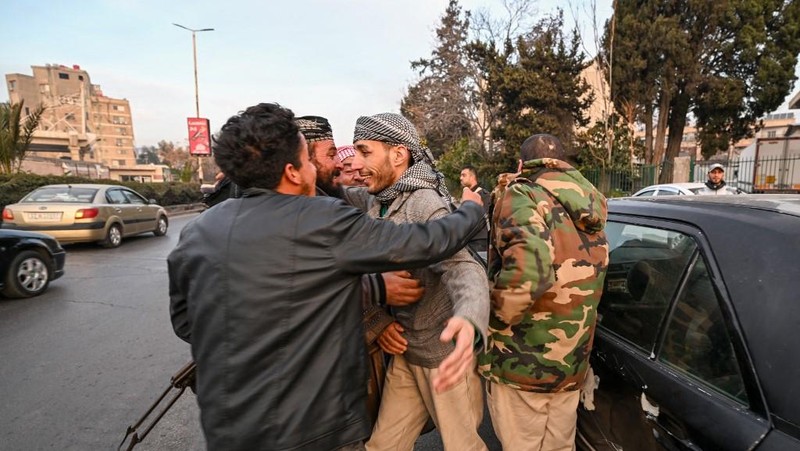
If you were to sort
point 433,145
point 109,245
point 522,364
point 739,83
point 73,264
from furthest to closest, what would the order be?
1. point 433,145
2. point 739,83
3. point 109,245
4. point 73,264
5. point 522,364

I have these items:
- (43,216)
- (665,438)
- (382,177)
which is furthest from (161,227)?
(665,438)

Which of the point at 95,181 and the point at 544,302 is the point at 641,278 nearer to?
the point at 544,302

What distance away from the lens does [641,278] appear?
6.25 feet

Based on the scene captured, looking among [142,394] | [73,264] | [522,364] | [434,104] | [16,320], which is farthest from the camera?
[434,104]

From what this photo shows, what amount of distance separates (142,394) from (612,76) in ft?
61.7

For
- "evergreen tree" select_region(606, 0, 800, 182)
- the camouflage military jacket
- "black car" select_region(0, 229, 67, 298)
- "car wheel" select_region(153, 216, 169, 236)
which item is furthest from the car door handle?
"evergreen tree" select_region(606, 0, 800, 182)

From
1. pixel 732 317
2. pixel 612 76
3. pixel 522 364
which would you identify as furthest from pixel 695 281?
pixel 612 76

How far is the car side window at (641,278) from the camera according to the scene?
1603mm

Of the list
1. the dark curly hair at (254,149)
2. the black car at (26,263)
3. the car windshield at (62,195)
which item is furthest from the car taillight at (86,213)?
the dark curly hair at (254,149)

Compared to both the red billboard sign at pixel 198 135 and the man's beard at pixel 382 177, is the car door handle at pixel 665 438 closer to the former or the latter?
the man's beard at pixel 382 177

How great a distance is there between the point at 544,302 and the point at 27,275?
7064 millimetres

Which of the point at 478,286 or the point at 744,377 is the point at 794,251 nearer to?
the point at 744,377

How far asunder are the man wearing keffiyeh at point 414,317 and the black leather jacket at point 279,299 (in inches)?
13.2

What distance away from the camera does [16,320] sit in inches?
196
